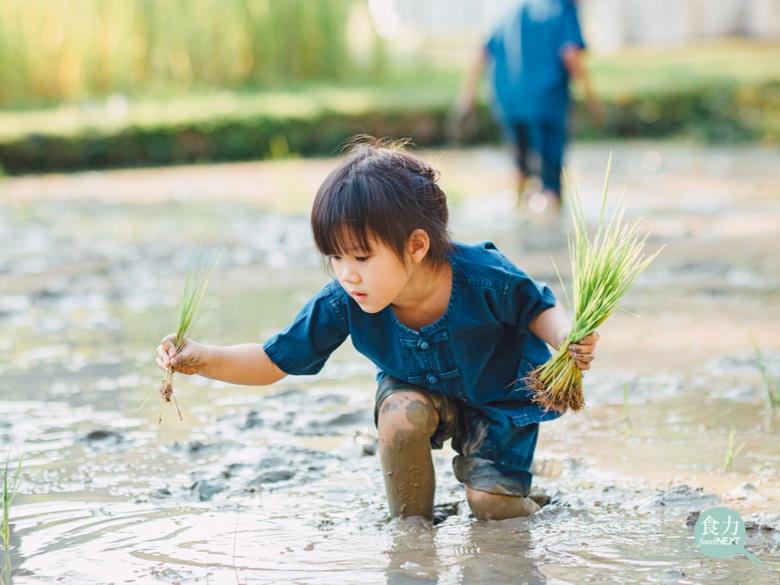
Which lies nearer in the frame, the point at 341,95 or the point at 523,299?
the point at 523,299

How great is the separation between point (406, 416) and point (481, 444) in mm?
228

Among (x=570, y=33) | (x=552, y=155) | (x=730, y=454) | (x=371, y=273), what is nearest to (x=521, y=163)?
(x=552, y=155)

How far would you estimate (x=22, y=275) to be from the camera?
6.79 m

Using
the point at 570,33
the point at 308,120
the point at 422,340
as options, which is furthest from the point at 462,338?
the point at 308,120

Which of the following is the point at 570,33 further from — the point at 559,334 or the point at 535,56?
the point at 559,334

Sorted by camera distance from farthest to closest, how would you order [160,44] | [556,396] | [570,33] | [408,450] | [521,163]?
[160,44] → [521,163] → [570,33] → [408,450] → [556,396]

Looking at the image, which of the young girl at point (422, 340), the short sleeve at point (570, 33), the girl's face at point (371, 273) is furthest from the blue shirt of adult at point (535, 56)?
the girl's face at point (371, 273)

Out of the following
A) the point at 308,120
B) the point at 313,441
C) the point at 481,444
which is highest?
the point at 308,120

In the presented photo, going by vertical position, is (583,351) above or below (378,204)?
below

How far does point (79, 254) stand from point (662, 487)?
182 inches

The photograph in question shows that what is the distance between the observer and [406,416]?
3191 millimetres

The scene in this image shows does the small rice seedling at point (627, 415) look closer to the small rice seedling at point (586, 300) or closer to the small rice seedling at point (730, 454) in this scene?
the small rice seedling at point (730, 454)

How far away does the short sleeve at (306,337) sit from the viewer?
3.26m

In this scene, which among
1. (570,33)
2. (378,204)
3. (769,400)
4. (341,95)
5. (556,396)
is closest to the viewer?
(378,204)
